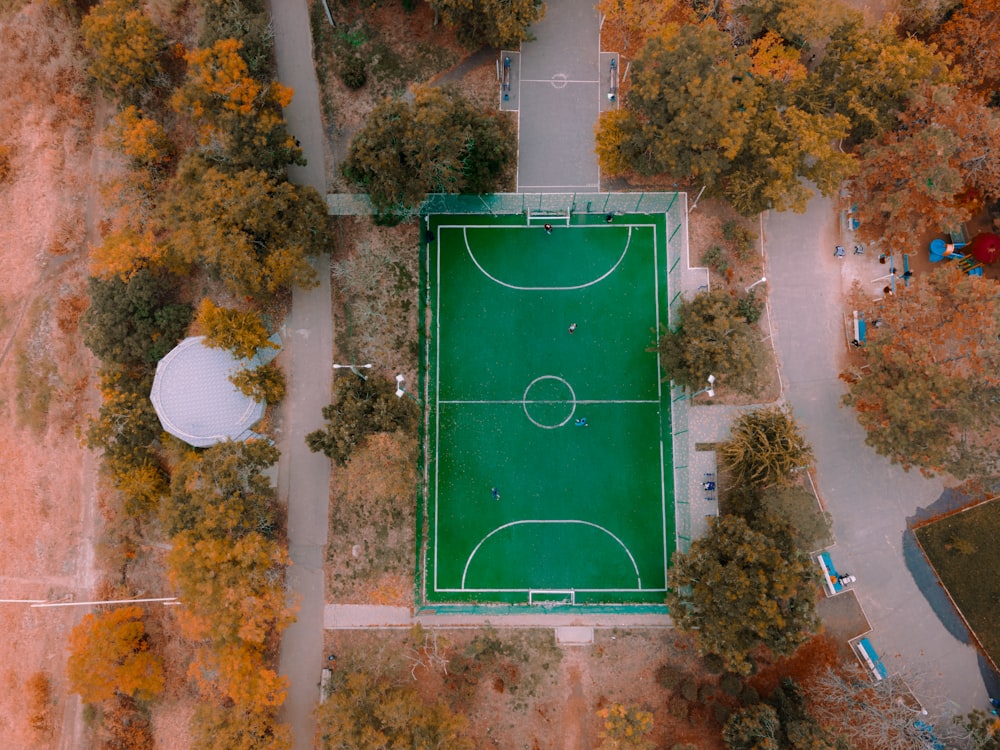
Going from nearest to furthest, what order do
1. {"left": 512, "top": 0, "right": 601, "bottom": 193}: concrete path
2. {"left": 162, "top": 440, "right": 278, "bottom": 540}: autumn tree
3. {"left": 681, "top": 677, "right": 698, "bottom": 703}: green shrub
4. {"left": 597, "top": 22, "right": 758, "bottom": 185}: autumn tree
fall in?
{"left": 597, "top": 22, "right": 758, "bottom": 185}: autumn tree < {"left": 162, "top": 440, "right": 278, "bottom": 540}: autumn tree < {"left": 681, "top": 677, "right": 698, "bottom": 703}: green shrub < {"left": 512, "top": 0, "right": 601, "bottom": 193}: concrete path

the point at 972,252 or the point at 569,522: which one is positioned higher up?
the point at 972,252

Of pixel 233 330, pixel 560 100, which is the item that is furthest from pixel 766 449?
pixel 233 330

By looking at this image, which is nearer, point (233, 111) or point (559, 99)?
point (233, 111)

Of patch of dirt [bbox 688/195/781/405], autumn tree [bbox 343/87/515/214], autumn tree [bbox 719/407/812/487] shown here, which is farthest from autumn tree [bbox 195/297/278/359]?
autumn tree [bbox 719/407/812/487]

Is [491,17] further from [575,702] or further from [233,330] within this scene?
[575,702]

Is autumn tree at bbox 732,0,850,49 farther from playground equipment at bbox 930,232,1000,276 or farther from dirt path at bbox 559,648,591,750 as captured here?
dirt path at bbox 559,648,591,750

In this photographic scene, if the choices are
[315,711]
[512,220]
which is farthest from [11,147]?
[315,711]
